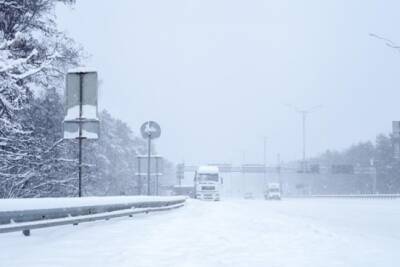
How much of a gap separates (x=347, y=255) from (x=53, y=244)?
5284 mm

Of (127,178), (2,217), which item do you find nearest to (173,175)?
(127,178)

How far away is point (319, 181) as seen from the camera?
155625mm

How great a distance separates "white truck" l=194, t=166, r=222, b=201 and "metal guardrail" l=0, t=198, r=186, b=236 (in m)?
42.9

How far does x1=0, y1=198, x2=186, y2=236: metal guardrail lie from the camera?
1256 cm

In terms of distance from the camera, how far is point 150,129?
38.0 m

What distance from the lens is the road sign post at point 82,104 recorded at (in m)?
20.2

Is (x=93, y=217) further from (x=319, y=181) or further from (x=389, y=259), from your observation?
(x=319, y=181)

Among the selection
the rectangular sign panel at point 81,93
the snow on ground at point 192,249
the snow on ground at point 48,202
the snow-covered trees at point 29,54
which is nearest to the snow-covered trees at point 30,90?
the snow-covered trees at point 29,54

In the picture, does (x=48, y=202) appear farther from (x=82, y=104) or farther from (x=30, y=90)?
(x=30, y=90)

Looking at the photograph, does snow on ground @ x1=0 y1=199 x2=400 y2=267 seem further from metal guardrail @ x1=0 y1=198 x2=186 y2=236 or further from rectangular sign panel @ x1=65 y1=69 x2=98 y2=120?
rectangular sign panel @ x1=65 y1=69 x2=98 y2=120

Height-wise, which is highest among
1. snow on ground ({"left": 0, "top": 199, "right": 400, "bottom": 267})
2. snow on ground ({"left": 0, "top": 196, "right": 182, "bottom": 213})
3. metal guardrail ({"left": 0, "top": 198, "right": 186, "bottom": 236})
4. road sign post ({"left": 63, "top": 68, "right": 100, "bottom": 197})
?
road sign post ({"left": 63, "top": 68, "right": 100, "bottom": 197})

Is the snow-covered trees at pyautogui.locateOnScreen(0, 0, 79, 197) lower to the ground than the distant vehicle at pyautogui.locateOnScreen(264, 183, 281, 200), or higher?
higher

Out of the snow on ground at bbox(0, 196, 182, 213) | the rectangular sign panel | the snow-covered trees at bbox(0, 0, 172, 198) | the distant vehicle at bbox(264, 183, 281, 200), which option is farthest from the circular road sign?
the distant vehicle at bbox(264, 183, 281, 200)

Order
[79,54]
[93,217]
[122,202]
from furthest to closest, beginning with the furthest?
[79,54] → [122,202] → [93,217]
